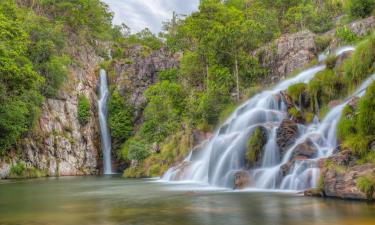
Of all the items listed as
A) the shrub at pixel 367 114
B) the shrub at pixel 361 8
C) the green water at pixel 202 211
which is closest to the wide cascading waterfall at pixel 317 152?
the green water at pixel 202 211

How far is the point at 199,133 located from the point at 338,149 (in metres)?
18.8

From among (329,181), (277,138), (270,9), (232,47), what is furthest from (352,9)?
(329,181)

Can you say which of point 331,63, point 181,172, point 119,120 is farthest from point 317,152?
point 119,120

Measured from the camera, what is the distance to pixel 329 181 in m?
12.8

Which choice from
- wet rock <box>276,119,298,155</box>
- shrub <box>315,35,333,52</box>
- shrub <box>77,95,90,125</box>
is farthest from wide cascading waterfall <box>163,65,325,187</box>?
shrub <box>77,95,90,125</box>

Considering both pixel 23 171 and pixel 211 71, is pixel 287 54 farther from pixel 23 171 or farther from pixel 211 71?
pixel 23 171

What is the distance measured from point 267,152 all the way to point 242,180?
70.2 inches

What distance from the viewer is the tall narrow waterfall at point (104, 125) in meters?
47.1

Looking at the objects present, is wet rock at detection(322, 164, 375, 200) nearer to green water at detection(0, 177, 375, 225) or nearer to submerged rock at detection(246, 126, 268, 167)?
green water at detection(0, 177, 375, 225)

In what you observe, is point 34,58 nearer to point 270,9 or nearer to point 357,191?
point 270,9

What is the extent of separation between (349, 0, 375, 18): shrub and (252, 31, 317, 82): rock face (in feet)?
15.7

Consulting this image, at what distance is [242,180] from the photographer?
673 inches

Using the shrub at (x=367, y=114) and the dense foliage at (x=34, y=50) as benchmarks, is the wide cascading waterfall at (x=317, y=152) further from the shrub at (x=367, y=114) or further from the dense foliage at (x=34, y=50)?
the dense foliage at (x=34, y=50)

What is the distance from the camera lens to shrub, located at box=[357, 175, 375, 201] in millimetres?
11318
